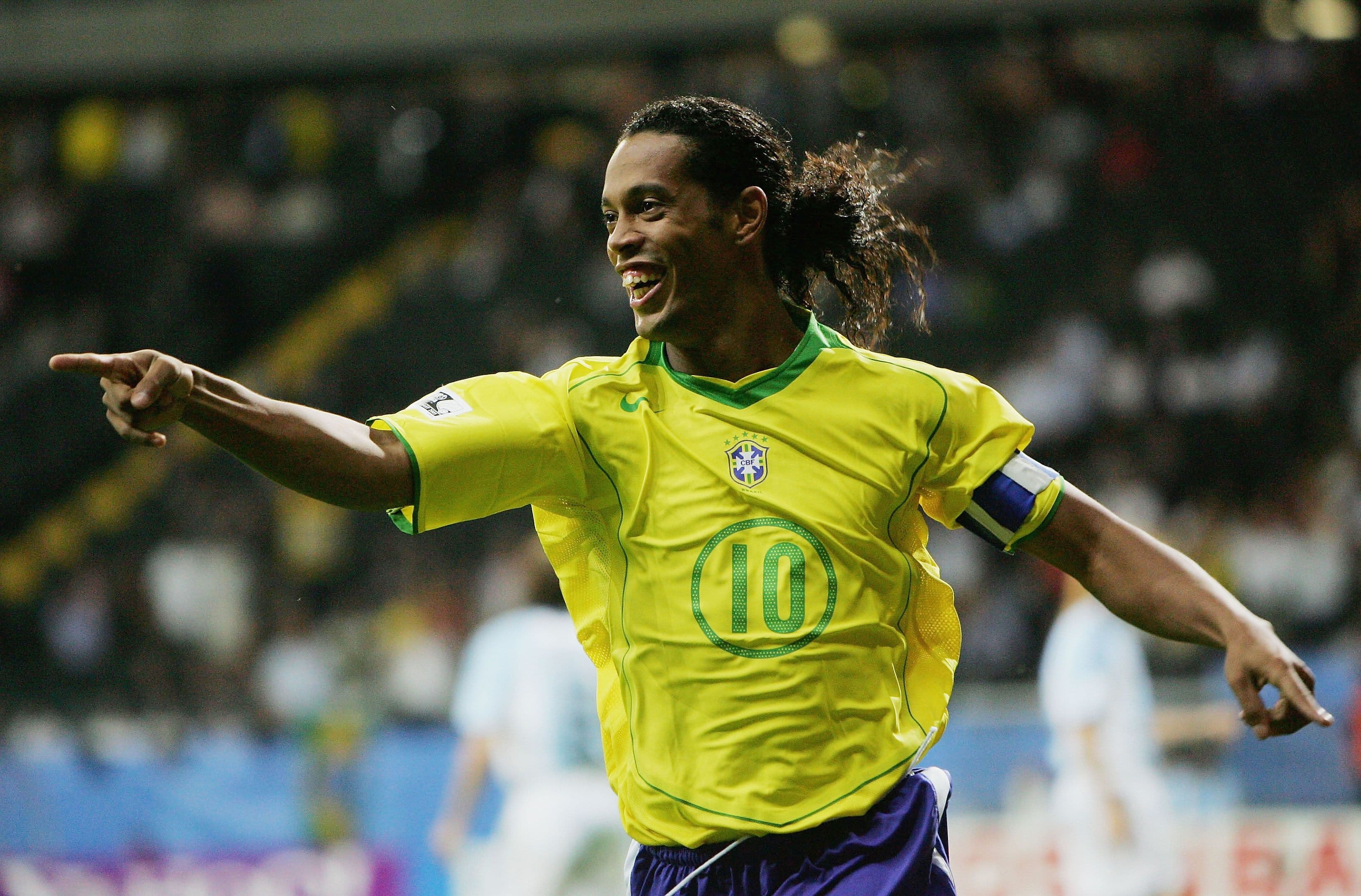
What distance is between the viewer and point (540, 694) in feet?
23.5

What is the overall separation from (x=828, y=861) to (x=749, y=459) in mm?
729

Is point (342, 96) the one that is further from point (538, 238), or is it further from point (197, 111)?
point (538, 238)

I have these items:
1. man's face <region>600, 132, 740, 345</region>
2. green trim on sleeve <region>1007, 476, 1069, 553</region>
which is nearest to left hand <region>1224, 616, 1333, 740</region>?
green trim on sleeve <region>1007, 476, 1069, 553</region>

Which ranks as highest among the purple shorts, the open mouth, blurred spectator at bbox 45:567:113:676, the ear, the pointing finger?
blurred spectator at bbox 45:567:113:676

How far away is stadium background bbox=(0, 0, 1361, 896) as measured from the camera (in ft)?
26.7

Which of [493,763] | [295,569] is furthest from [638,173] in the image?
[295,569]

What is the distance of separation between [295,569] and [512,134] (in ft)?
18.1

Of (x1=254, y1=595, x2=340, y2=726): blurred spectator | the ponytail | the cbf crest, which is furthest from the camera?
(x1=254, y1=595, x2=340, y2=726): blurred spectator

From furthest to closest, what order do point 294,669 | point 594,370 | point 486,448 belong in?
point 294,669 < point 594,370 < point 486,448

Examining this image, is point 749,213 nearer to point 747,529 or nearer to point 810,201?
point 810,201

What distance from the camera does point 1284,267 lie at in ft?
38.3

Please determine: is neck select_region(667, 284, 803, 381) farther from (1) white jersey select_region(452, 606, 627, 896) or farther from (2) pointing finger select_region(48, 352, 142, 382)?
(1) white jersey select_region(452, 606, 627, 896)

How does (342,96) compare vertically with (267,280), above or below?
above

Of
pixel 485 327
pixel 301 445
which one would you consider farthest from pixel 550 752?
pixel 485 327
